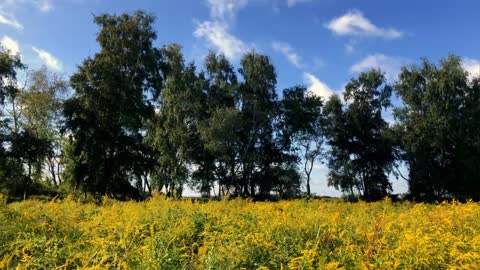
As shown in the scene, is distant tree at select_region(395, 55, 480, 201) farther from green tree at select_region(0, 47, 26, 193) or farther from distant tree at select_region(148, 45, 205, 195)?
green tree at select_region(0, 47, 26, 193)

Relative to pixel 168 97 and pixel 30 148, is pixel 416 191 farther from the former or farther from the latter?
pixel 30 148

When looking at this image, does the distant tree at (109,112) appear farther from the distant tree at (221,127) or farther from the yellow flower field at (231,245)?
the yellow flower field at (231,245)

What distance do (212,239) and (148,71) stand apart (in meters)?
34.7

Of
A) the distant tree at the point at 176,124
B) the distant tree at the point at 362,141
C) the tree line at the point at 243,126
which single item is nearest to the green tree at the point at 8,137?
the tree line at the point at 243,126

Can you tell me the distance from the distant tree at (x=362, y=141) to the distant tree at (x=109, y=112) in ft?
75.1

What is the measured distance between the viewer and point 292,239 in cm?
532

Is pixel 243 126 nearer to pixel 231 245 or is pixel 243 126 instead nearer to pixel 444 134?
pixel 444 134

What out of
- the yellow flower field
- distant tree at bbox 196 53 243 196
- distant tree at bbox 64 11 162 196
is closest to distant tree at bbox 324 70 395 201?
distant tree at bbox 196 53 243 196

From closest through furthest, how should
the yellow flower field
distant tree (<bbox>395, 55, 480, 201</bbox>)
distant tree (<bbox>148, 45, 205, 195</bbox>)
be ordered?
the yellow flower field, distant tree (<bbox>395, 55, 480, 201</bbox>), distant tree (<bbox>148, 45, 205, 195</bbox>)

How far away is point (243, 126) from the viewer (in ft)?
160

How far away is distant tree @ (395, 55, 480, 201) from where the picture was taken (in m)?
45.8

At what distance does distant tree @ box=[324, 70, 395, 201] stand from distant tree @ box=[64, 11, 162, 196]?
22.9 metres

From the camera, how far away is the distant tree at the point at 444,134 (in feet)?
150

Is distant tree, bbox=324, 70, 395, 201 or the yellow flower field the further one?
distant tree, bbox=324, 70, 395, 201
